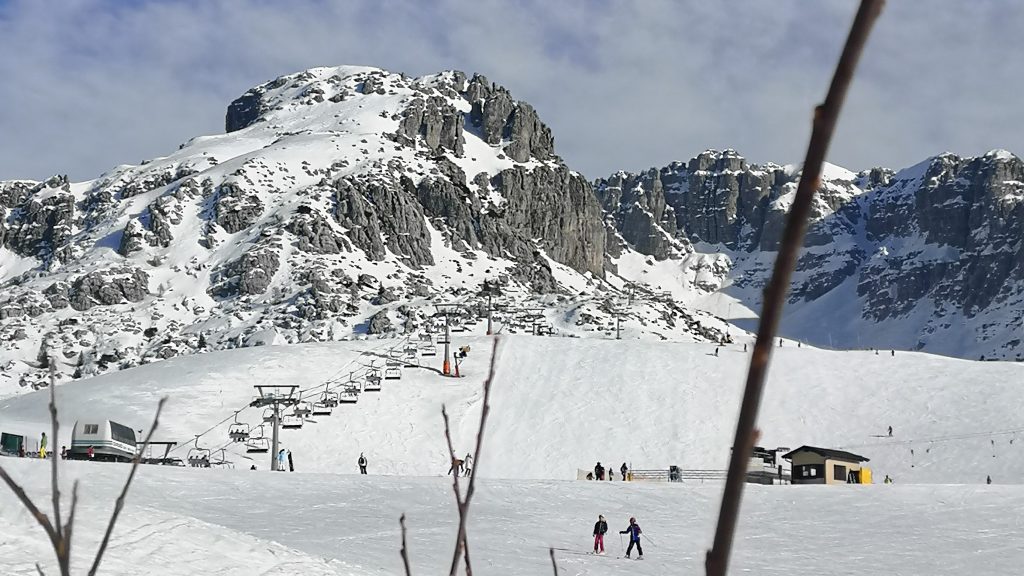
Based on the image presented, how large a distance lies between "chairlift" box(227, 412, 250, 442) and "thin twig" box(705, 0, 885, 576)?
1970 inches

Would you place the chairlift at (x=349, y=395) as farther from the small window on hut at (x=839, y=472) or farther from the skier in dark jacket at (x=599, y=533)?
the skier in dark jacket at (x=599, y=533)

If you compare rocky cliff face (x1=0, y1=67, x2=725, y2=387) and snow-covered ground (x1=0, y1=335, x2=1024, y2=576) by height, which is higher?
rocky cliff face (x1=0, y1=67, x2=725, y2=387)

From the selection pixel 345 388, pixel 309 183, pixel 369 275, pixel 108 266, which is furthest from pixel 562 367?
pixel 309 183

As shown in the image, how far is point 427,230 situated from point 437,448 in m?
117

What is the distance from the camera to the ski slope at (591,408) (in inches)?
1986

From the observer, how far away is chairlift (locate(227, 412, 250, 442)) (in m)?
49.8

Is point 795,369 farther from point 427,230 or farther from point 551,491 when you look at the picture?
point 427,230

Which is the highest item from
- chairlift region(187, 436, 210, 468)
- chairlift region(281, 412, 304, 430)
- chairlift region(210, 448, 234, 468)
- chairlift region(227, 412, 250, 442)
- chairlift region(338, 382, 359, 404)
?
chairlift region(338, 382, 359, 404)

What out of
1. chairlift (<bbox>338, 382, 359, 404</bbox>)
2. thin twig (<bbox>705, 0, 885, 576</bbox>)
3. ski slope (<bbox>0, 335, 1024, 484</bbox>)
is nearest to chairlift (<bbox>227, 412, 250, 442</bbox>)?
ski slope (<bbox>0, 335, 1024, 484</bbox>)

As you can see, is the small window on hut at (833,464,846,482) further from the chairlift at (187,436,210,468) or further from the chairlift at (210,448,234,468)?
the chairlift at (187,436,210,468)

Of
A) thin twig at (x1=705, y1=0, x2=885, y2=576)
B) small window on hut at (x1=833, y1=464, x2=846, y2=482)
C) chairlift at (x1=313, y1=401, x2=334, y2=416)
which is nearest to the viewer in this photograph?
thin twig at (x1=705, y1=0, x2=885, y2=576)

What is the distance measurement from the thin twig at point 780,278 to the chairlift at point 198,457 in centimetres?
4380

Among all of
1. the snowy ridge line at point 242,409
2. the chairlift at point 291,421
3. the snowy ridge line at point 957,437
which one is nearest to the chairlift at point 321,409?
the chairlift at point 291,421

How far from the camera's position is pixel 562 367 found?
207 ft
